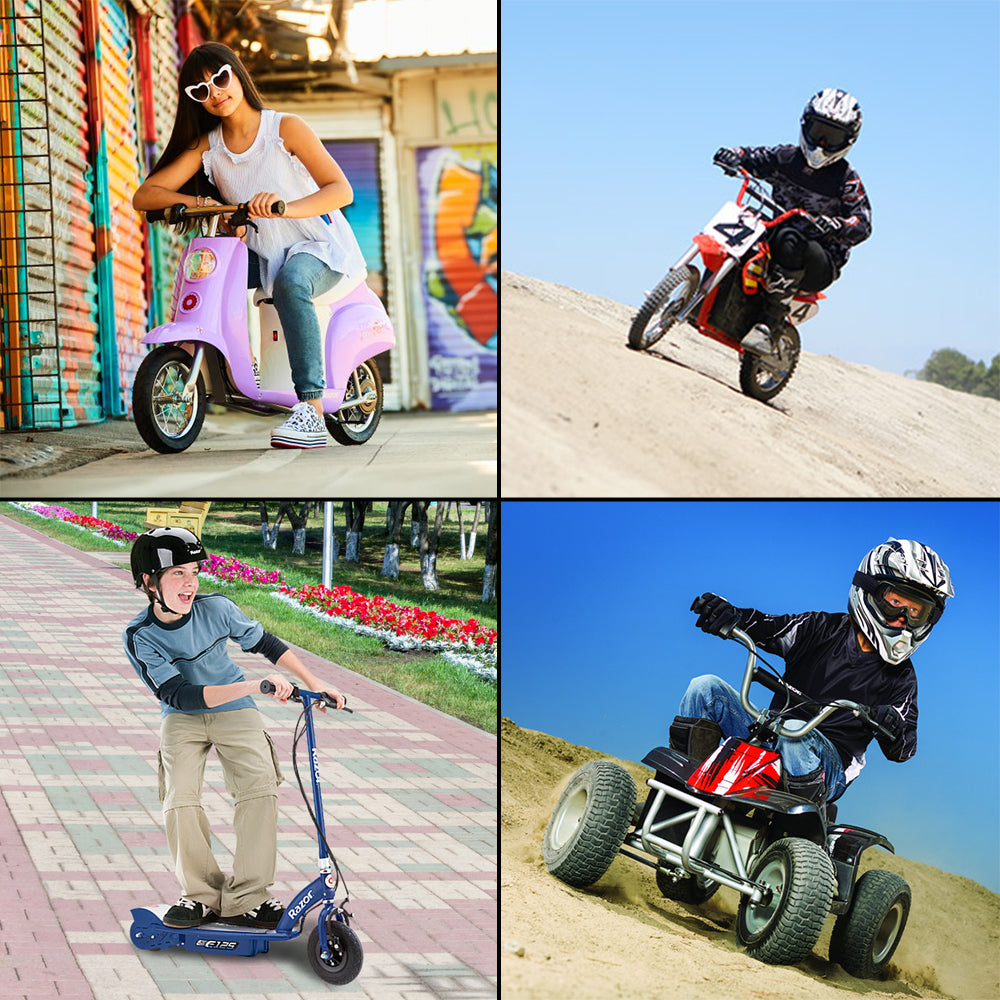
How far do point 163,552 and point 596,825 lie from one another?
78.8 inches

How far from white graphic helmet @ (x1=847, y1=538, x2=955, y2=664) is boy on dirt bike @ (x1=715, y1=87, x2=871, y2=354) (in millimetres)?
1189

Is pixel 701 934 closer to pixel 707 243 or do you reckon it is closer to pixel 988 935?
pixel 988 935

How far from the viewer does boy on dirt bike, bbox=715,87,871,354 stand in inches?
211

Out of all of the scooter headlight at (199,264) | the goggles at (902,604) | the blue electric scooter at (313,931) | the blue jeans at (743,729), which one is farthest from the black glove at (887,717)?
the scooter headlight at (199,264)

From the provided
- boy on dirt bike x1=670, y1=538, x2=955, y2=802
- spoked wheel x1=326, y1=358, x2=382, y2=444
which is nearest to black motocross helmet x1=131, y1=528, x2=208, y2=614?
spoked wheel x1=326, y1=358, x2=382, y2=444

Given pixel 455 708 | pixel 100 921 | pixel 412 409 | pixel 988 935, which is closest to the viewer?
pixel 100 921

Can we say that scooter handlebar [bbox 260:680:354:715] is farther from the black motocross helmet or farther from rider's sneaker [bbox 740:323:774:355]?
rider's sneaker [bbox 740:323:774:355]

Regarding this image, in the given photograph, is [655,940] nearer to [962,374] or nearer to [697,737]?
[697,737]

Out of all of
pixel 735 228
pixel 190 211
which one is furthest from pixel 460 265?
pixel 190 211

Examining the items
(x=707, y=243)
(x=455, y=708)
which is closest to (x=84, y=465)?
(x=455, y=708)

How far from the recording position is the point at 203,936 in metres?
4.70

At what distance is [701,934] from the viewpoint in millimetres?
5176

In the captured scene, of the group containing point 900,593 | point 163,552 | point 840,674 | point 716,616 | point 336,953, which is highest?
point 163,552

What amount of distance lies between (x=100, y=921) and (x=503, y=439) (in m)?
2.49
